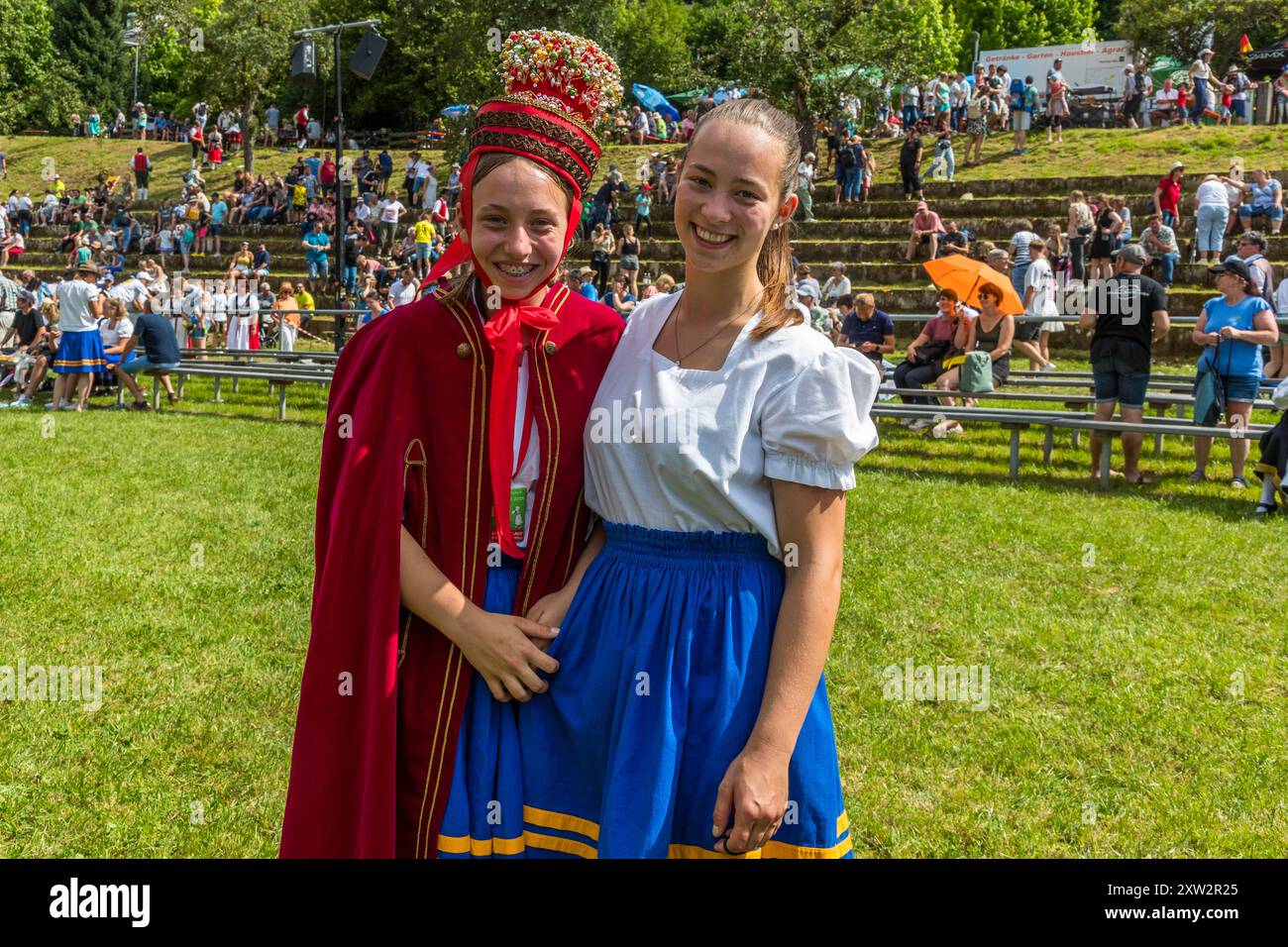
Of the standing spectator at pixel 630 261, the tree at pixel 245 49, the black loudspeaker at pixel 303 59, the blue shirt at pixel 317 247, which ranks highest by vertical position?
the tree at pixel 245 49

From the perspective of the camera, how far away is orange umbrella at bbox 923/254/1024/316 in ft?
39.0

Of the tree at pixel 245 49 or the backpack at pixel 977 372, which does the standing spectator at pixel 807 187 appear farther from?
the tree at pixel 245 49

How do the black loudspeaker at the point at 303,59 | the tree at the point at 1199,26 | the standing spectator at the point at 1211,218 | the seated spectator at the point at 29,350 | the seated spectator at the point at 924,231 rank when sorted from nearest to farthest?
1. the seated spectator at the point at 29,350
2. the standing spectator at the point at 1211,218
3. the black loudspeaker at the point at 303,59
4. the seated spectator at the point at 924,231
5. the tree at the point at 1199,26

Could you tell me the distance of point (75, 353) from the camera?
14.4m

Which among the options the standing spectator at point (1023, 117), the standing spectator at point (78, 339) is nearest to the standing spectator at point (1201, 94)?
the standing spectator at point (1023, 117)

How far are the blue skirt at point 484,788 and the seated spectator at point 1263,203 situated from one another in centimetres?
2081

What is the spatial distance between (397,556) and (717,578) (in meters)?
0.58

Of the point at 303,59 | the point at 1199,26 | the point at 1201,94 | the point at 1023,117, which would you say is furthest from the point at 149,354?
the point at 1199,26

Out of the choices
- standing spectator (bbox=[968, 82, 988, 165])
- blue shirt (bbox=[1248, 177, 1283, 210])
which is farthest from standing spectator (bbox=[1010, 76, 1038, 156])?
blue shirt (bbox=[1248, 177, 1283, 210])

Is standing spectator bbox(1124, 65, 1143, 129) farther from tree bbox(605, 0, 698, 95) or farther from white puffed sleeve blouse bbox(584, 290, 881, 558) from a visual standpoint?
white puffed sleeve blouse bbox(584, 290, 881, 558)

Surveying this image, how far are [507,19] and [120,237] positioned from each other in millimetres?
12386

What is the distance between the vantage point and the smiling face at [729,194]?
213 centimetres
